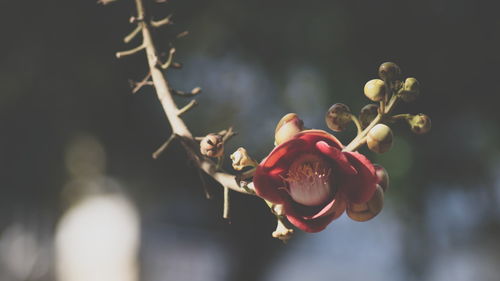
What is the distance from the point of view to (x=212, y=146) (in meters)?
0.54

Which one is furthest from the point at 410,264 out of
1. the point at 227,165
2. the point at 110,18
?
the point at 110,18

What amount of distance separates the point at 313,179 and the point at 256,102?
527 centimetres

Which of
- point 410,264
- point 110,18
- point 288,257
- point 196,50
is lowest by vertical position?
point 288,257

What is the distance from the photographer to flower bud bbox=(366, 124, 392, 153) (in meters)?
0.47

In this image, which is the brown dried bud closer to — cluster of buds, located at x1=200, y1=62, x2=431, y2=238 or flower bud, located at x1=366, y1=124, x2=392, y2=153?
cluster of buds, located at x1=200, y1=62, x2=431, y2=238

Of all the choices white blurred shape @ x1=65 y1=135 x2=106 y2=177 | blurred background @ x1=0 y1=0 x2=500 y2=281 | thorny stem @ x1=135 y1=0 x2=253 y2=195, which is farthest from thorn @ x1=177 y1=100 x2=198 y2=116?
white blurred shape @ x1=65 y1=135 x2=106 y2=177

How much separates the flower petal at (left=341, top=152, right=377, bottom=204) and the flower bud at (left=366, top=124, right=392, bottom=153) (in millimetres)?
13

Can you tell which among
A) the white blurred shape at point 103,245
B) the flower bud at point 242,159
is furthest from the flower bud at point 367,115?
the white blurred shape at point 103,245

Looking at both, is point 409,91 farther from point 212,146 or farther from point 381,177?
point 212,146

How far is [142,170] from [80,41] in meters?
2.29

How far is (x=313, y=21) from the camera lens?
495 centimetres

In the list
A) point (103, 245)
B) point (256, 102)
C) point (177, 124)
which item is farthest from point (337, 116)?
point (103, 245)

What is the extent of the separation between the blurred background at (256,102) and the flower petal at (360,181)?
3603 mm

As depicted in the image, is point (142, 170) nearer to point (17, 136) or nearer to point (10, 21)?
point (17, 136)
